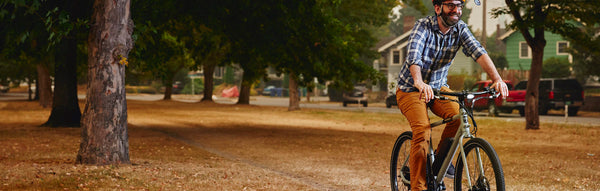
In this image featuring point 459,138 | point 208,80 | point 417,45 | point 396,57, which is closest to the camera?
point 459,138

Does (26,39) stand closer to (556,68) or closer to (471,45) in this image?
(471,45)

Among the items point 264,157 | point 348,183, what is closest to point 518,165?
point 348,183

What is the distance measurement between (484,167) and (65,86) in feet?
51.6

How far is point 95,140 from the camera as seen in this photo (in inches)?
323

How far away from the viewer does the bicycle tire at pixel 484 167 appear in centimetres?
391

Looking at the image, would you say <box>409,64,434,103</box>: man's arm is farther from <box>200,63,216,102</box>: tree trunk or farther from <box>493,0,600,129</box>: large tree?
<box>200,63,216,102</box>: tree trunk

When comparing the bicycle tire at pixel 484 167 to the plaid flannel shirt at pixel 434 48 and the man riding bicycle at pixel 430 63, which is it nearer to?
the man riding bicycle at pixel 430 63

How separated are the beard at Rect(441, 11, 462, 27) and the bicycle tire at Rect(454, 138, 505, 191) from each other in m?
0.88

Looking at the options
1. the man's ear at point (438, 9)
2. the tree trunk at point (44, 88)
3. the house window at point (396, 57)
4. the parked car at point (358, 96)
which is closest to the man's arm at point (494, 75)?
the man's ear at point (438, 9)

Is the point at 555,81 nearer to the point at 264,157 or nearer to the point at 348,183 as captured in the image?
the point at 264,157

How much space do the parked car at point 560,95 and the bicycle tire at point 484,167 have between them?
79.2ft

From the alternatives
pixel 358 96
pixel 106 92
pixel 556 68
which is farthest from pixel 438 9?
pixel 556 68

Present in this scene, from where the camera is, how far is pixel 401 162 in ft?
18.6

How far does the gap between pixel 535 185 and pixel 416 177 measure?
3.21 meters
